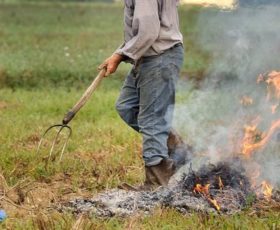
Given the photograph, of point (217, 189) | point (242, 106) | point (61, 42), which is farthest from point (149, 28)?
point (61, 42)

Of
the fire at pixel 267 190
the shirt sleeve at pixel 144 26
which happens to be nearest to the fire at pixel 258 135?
the fire at pixel 267 190

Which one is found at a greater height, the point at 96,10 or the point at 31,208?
the point at 31,208

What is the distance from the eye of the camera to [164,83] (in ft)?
17.5

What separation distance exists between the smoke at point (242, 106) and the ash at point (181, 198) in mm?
235

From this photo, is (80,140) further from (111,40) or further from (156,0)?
(111,40)

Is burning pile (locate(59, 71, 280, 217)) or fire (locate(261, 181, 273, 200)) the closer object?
burning pile (locate(59, 71, 280, 217))

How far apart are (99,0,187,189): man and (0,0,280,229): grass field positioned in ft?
1.90

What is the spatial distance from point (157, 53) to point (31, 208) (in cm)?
150

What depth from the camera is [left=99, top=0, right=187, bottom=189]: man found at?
5.07 m

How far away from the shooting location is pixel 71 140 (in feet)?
24.5

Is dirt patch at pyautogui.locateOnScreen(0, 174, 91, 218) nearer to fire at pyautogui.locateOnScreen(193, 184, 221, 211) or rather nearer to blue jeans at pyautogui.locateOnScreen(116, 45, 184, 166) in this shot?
blue jeans at pyautogui.locateOnScreen(116, 45, 184, 166)

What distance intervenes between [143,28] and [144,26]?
0.05 ft

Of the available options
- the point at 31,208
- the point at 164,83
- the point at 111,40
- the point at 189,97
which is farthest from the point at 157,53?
the point at 111,40

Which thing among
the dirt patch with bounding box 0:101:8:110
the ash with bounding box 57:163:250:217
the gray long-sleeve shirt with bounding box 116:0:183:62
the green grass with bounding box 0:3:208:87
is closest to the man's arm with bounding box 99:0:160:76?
the gray long-sleeve shirt with bounding box 116:0:183:62
